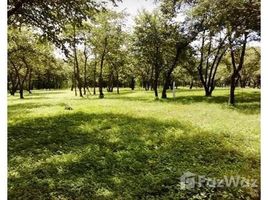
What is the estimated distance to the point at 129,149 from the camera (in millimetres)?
8727

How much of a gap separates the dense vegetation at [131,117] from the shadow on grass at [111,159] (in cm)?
2

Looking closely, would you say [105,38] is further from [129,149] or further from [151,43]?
[129,149]

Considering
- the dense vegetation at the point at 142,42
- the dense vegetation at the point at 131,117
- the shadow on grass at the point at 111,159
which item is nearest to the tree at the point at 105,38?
the dense vegetation at the point at 142,42

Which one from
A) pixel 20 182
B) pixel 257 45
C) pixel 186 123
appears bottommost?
pixel 20 182

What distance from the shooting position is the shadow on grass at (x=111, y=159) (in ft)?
21.6

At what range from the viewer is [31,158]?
26.2 feet

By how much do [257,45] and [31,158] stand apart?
7.69m

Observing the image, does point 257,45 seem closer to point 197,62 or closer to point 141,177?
point 197,62

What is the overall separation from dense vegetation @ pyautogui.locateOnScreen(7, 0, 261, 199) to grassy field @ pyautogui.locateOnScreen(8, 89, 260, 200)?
2 cm

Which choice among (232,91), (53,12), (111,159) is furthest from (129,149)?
(232,91)

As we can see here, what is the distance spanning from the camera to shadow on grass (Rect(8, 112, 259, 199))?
21.6ft

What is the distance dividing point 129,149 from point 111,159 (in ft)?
2.71

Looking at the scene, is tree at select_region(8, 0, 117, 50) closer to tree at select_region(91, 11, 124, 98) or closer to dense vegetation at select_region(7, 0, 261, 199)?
dense vegetation at select_region(7, 0, 261, 199)
